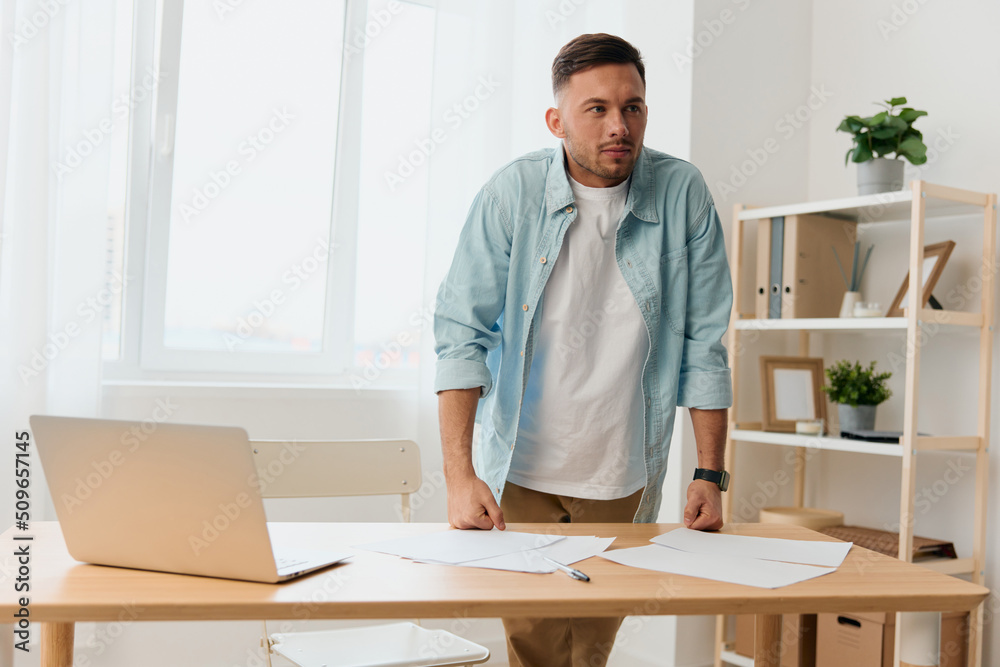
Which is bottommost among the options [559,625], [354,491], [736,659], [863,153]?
[736,659]

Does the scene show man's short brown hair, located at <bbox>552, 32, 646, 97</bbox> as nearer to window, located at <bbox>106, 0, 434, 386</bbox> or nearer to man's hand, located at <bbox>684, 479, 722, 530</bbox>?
man's hand, located at <bbox>684, 479, 722, 530</bbox>

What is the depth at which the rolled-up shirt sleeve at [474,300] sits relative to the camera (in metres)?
1.39

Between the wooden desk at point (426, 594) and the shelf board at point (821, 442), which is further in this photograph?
the shelf board at point (821, 442)

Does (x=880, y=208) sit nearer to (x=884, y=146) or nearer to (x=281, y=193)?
(x=884, y=146)

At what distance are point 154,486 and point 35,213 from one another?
5.06ft

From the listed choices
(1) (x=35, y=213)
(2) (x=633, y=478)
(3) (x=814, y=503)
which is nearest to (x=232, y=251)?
(1) (x=35, y=213)

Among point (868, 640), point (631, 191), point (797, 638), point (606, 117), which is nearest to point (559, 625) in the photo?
point (631, 191)

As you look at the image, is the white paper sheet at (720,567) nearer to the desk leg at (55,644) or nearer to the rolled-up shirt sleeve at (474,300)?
the rolled-up shirt sleeve at (474,300)

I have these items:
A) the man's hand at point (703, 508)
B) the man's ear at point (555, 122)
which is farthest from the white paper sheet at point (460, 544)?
the man's ear at point (555, 122)

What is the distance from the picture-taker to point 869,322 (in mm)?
2381

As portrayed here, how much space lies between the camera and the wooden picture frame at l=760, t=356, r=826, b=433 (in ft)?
8.81

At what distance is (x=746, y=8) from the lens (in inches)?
111

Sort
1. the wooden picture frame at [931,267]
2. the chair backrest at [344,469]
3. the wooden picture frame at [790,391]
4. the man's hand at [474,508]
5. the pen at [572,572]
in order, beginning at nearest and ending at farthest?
1. the pen at [572,572]
2. the man's hand at [474,508]
3. the chair backrest at [344,469]
4. the wooden picture frame at [931,267]
5. the wooden picture frame at [790,391]

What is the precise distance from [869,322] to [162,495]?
6.67ft
